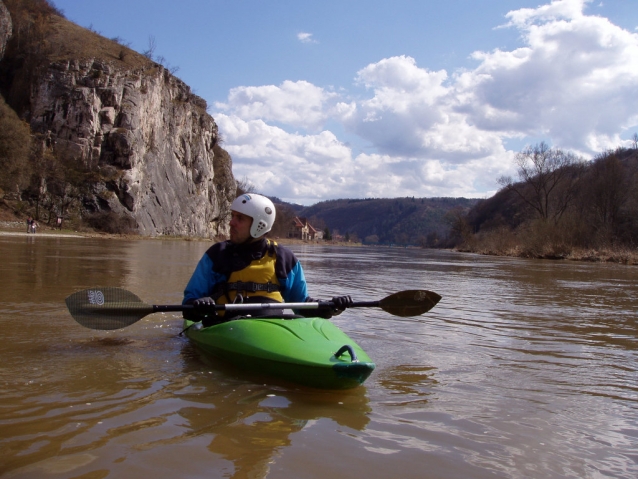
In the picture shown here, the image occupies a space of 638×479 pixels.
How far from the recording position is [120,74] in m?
50.8

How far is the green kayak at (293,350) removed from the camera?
342 cm

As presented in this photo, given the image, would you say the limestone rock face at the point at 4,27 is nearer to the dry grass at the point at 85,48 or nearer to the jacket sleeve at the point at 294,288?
the dry grass at the point at 85,48

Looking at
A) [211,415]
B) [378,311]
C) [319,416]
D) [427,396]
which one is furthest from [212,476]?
[378,311]

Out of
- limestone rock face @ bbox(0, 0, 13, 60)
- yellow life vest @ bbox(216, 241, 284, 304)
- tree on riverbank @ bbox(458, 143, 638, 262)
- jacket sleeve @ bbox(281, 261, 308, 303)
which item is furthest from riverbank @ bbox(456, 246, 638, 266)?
limestone rock face @ bbox(0, 0, 13, 60)

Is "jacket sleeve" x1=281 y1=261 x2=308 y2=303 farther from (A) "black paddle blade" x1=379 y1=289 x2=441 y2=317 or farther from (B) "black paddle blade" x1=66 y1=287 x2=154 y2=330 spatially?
(B) "black paddle blade" x1=66 y1=287 x2=154 y2=330

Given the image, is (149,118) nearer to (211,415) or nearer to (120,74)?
(120,74)

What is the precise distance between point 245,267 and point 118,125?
49784mm

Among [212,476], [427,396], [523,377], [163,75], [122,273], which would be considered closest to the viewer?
[212,476]

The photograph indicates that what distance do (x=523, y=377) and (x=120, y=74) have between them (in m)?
53.9

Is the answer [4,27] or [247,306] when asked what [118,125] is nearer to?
[4,27]

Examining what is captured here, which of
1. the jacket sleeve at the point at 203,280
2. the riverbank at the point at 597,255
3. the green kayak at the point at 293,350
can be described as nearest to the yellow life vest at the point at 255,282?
the jacket sleeve at the point at 203,280

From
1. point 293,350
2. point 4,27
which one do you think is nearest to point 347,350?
point 293,350

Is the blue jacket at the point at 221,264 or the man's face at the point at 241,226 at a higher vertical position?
the man's face at the point at 241,226

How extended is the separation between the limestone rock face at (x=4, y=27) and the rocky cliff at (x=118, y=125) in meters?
3.36
